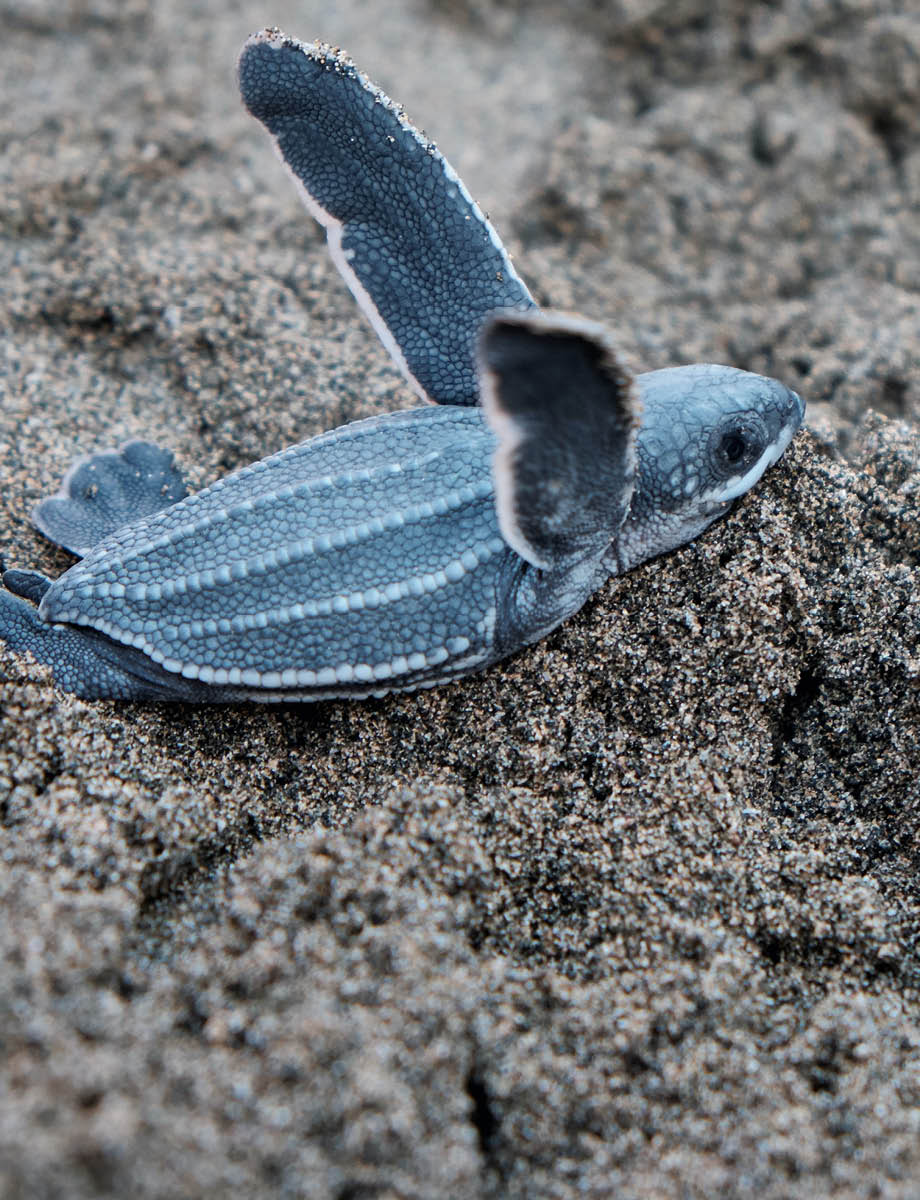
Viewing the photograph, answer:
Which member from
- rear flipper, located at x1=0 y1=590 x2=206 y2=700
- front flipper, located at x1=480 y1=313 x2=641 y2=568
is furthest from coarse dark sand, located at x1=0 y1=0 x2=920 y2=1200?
front flipper, located at x1=480 y1=313 x2=641 y2=568

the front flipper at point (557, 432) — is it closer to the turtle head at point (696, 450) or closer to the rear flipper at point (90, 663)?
the turtle head at point (696, 450)

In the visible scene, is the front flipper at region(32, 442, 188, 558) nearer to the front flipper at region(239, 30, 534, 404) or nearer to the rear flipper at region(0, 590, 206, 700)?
the rear flipper at region(0, 590, 206, 700)

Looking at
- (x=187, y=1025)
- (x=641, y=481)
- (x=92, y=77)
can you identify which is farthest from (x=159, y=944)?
(x=92, y=77)

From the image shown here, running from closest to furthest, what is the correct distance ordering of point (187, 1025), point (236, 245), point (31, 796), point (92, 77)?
point (187, 1025)
point (31, 796)
point (236, 245)
point (92, 77)

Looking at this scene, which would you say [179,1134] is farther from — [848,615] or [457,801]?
[848,615]

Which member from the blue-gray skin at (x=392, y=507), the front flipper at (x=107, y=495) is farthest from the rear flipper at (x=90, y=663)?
the front flipper at (x=107, y=495)

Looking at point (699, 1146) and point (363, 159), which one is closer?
point (699, 1146)
